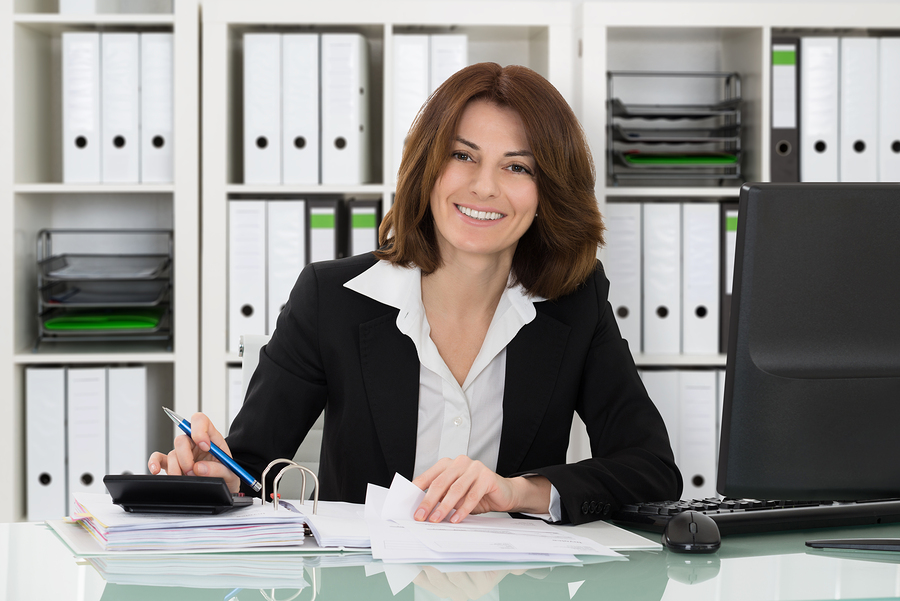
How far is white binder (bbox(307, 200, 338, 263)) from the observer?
2162 mm

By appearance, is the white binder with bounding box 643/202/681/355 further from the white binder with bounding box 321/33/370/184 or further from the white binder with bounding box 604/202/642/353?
the white binder with bounding box 321/33/370/184

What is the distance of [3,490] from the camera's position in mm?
2127

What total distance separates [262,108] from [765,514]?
168cm

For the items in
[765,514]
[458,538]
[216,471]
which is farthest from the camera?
[216,471]

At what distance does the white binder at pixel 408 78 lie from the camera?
2174mm

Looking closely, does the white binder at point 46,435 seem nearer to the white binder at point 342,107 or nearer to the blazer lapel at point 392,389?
the white binder at point 342,107

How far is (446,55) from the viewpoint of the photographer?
2.17 meters

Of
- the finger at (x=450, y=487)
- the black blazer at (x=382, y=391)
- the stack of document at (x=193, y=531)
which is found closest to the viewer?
the stack of document at (x=193, y=531)

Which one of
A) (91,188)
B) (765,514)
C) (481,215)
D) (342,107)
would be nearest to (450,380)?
(481,215)

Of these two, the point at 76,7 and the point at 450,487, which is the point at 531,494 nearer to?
the point at 450,487

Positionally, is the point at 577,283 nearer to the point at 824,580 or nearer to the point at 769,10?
the point at 824,580

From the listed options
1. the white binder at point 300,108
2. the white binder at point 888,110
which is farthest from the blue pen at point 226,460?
the white binder at point 888,110

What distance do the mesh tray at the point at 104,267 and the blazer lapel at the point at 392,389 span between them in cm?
109

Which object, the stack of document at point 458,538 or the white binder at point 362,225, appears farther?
the white binder at point 362,225
